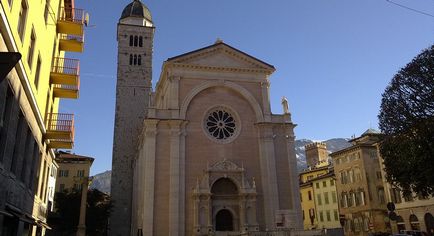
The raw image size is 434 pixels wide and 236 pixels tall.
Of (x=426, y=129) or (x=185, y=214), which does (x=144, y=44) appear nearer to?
(x=185, y=214)

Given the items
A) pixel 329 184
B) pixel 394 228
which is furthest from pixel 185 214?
pixel 329 184

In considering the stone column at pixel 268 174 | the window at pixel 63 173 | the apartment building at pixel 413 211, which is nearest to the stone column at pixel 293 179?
the stone column at pixel 268 174

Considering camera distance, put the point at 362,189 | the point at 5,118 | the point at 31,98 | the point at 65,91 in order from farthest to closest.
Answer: the point at 362,189 → the point at 65,91 → the point at 31,98 → the point at 5,118

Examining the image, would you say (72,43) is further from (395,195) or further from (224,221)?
(395,195)

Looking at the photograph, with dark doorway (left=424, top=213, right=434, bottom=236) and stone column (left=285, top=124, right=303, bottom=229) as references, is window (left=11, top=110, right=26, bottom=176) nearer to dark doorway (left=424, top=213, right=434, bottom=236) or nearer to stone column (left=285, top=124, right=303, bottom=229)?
stone column (left=285, top=124, right=303, bottom=229)

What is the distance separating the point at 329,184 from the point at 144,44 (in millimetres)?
30343

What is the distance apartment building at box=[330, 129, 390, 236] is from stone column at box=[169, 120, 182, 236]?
22.6 m

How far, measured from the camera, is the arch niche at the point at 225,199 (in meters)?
28.0

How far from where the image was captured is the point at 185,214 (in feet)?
91.4

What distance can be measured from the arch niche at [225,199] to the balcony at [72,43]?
13.1 meters

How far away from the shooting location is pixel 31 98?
1365 centimetres

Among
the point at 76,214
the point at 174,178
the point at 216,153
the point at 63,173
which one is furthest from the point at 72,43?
the point at 63,173

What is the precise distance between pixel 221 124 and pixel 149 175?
7.55 metres

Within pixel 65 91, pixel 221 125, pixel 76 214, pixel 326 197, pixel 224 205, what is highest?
pixel 221 125
